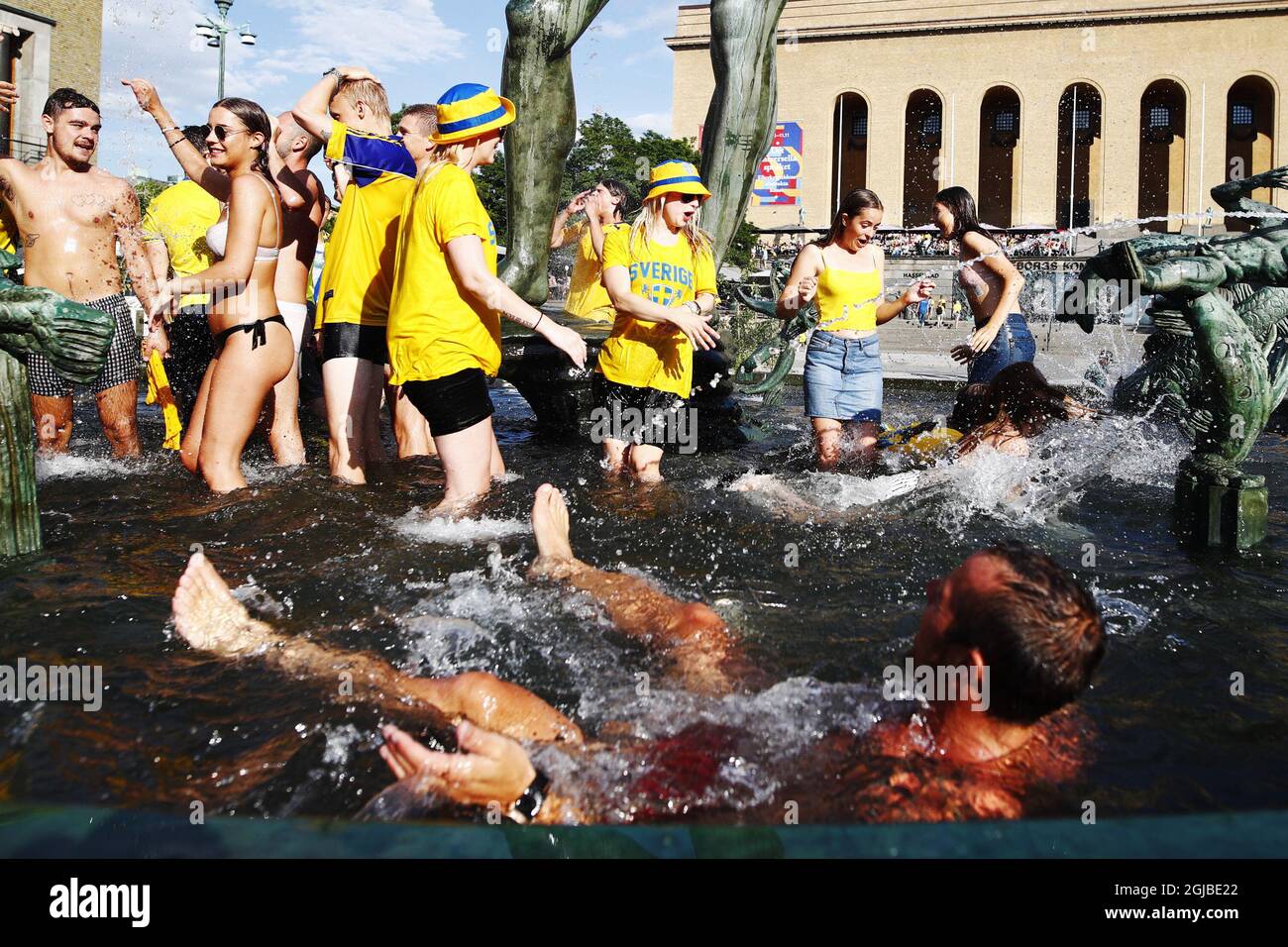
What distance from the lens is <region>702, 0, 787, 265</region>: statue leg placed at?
20.1 feet

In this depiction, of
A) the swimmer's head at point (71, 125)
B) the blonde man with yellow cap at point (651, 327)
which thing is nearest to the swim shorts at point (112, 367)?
the swimmer's head at point (71, 125)

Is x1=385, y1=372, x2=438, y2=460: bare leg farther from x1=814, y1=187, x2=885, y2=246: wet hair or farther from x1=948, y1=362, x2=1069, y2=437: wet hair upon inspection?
x1=948, y1=362, x2=1069, y2=437: wet hair

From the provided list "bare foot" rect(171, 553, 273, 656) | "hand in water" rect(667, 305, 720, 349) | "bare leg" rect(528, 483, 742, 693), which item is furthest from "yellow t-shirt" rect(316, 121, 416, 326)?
"bare foot" rect(171, 553, 273, 656)

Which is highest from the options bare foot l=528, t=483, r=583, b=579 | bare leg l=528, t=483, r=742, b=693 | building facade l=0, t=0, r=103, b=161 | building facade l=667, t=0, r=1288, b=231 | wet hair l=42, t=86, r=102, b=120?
building facade l=667, t=0, r=1288, b=231

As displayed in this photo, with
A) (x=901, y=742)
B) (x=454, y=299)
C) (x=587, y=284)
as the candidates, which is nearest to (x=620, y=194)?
(x=587, y=284)

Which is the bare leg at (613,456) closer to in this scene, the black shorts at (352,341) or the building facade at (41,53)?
the black shorts at (352,341)

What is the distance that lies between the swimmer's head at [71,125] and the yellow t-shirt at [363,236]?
147cm

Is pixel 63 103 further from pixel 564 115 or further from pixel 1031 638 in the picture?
pixel 1031 638

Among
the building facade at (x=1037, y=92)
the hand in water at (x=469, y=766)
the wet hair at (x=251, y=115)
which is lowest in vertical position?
the hand in water at (x=469, y=766)

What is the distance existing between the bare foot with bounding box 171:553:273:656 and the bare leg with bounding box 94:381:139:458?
9.97ft

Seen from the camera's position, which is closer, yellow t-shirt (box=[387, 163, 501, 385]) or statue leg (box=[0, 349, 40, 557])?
statue leg (box=[0, 349, 40, 557])

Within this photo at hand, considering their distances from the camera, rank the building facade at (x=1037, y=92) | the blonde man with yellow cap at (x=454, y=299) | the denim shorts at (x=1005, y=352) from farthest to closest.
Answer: the building facade at (x=1037, y=92) → the denim shorts at (x=1005, y=352) → the blonde man with yellow cap at (x=454, y=299)

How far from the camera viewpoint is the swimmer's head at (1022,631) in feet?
6.55

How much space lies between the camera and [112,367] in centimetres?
532
